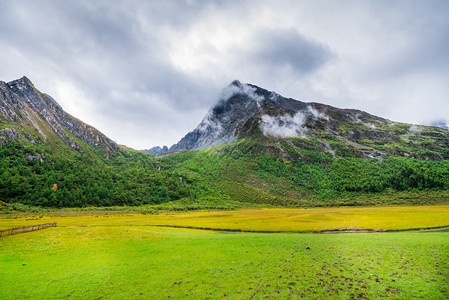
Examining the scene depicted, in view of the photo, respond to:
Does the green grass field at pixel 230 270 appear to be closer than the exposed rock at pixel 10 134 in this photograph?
Yes

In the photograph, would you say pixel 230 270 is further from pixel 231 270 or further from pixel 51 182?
pixel 51 182

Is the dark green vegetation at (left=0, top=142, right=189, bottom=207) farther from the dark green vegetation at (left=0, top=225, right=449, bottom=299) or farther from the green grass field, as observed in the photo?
the dark green vegetation at (left=0, top=225, right=449, bottom=299)

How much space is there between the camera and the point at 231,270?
1938 cm

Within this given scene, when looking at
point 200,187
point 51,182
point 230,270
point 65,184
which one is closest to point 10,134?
point 51,182

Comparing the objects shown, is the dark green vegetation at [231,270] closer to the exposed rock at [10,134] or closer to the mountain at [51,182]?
the mountain at [51,182]

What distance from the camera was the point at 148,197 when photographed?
166500 millimetres

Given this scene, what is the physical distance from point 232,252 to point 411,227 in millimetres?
43614

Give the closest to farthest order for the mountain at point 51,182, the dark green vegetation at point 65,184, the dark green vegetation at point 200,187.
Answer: the mountain at point 51,182 < the dark green vegetation at point 65,184 < the dark green vegetation at point 200,187

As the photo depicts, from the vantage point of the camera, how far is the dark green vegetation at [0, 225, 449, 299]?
1471 cm

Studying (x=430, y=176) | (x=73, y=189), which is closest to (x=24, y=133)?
(x=73, y=189)

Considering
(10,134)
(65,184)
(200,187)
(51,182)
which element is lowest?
(200,187)

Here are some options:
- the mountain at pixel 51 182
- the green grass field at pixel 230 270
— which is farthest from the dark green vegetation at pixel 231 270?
the mountain at pixel 51 182

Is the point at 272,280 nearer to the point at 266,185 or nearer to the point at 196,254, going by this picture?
the point at 196,254

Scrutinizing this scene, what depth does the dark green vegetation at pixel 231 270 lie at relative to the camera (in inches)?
579
